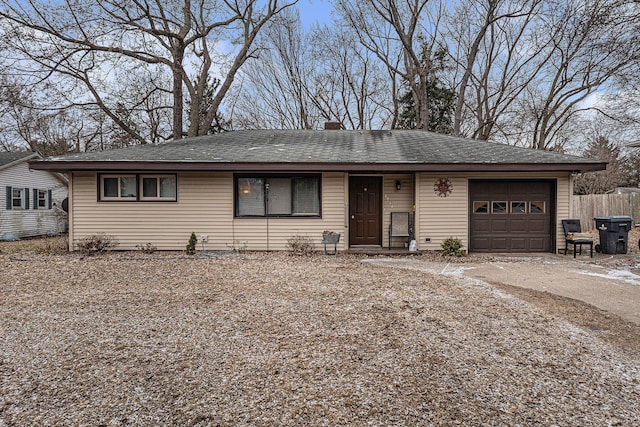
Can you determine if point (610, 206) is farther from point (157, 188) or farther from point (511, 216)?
point (157, 188)

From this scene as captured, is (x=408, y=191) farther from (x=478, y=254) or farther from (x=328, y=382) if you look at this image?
(x=328, y=382)

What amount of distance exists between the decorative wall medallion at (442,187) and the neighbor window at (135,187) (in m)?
6.68

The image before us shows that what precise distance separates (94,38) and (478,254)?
15.5m

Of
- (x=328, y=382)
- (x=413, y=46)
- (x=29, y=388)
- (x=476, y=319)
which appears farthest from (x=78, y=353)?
(x=413, y=46)

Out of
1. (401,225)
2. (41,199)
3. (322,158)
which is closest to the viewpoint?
(322,158)

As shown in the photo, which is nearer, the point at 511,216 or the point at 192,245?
the point at 192,245

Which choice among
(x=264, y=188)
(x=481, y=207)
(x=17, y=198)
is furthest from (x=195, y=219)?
(x=17, y=198)

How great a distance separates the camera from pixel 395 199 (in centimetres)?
992

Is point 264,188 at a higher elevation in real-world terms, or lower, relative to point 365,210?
higher

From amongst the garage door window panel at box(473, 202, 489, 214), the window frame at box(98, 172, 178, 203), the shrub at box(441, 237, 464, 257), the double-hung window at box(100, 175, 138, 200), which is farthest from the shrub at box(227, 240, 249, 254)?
the garage door window panel at box(473, 202, 489, 214)

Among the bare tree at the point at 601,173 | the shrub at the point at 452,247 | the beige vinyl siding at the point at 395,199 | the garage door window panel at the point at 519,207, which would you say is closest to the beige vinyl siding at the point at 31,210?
the beige vinyl siding at the point at 395,199

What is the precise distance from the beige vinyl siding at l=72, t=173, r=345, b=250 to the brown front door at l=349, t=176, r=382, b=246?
2.13 ft

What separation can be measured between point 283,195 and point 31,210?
12118 mm

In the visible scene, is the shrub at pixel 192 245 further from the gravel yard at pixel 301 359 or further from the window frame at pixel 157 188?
the gravel yard at pixel 301 359
